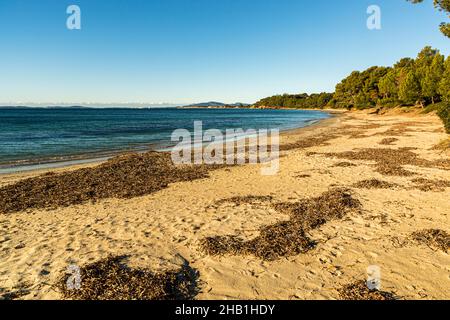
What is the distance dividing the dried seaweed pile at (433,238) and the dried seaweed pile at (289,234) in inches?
84.6

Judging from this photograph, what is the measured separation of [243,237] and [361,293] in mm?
3387

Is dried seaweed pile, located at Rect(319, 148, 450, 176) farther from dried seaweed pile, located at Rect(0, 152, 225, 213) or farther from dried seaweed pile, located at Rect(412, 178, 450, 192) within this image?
dried seaweed pile, located at Rect(0, 152, 225, 213)

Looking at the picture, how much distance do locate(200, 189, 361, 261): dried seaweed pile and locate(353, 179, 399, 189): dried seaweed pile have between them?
2220 millimetres

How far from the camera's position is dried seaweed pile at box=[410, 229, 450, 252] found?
7316mm

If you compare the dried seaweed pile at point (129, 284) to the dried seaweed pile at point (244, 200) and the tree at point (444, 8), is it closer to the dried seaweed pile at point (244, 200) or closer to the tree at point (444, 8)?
the dried seaweed pile at point (244, 200)

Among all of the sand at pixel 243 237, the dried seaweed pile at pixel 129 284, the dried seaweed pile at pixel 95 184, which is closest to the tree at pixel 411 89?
the sand at pixel 243 237

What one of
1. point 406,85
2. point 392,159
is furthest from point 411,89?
point 392,159

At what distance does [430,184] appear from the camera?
12492mm

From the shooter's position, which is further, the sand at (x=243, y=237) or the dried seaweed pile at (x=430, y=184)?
the dried seaweed pile at (x=430, y=184)

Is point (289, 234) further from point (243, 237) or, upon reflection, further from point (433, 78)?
point (433, 78)

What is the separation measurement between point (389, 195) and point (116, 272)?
33.0 ft

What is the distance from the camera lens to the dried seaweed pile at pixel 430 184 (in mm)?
11930
